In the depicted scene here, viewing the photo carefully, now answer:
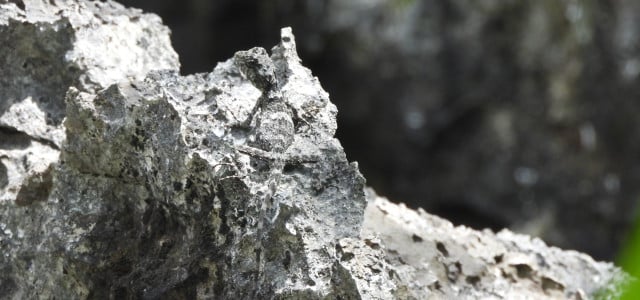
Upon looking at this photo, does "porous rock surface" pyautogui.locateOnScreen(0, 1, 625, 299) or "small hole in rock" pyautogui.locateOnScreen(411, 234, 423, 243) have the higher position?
"small hole in rock" pyautogui.locateOnScreen(411, 234, 423, 243)

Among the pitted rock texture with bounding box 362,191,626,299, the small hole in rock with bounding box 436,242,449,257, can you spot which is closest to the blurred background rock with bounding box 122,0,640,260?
the pitted rock texture with bounding box 362,191,626,299

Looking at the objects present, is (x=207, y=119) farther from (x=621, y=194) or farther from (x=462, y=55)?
(x=621, y=194)

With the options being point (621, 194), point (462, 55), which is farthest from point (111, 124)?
point (621, 194)

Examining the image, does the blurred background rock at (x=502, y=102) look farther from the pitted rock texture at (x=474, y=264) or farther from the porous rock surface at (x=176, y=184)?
the porous rock surface at (x=176, y=184)

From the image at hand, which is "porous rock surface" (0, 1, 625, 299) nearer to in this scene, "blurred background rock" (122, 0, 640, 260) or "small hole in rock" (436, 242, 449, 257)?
"small hole in rock" (436, 242, 449, 257)

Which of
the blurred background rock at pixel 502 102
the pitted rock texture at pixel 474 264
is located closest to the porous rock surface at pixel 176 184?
the pitted rock texture at pixel 474 264

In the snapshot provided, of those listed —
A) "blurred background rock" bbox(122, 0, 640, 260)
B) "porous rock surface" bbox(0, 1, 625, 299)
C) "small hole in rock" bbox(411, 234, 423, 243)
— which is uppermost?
"blurred background rock" bbox(122, 0, 640, 260)

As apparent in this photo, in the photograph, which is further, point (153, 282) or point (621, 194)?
point (621, 194)
